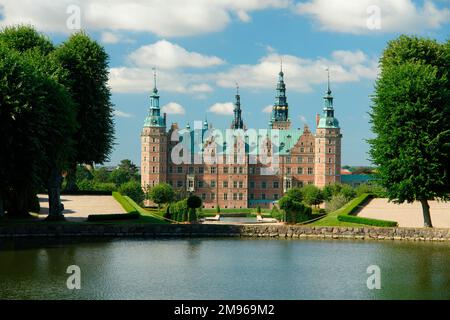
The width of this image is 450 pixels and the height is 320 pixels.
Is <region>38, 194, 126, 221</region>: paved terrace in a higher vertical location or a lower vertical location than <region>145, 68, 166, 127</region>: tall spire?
lower

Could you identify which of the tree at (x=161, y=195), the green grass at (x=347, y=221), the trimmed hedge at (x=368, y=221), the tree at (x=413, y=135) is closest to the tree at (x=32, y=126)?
the green grass at (x=347, y=221)

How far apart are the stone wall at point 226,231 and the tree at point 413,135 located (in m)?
2.68

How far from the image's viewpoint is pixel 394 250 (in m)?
40.1

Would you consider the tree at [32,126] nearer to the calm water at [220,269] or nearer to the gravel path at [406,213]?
the calm water at [220,269]

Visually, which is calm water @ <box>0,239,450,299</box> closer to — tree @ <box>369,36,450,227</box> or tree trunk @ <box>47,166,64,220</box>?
tree @ <box>369,36,450,227</box>

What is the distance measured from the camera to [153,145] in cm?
13238

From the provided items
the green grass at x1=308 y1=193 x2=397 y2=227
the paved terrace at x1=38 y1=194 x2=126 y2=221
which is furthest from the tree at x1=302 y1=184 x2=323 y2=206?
the green grass at x1=308 y1=193 x2=397 y2=227

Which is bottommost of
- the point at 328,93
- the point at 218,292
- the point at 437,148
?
the point at 218,292

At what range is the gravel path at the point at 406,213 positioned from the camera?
5234cm

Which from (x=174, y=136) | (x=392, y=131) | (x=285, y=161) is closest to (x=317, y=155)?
(x=285, y=161)

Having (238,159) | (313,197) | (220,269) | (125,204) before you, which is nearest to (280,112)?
(238,159)

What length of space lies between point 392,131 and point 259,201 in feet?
299

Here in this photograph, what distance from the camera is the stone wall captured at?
4591 centimetres

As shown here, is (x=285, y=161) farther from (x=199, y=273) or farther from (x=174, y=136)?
(x=199, y=273)
